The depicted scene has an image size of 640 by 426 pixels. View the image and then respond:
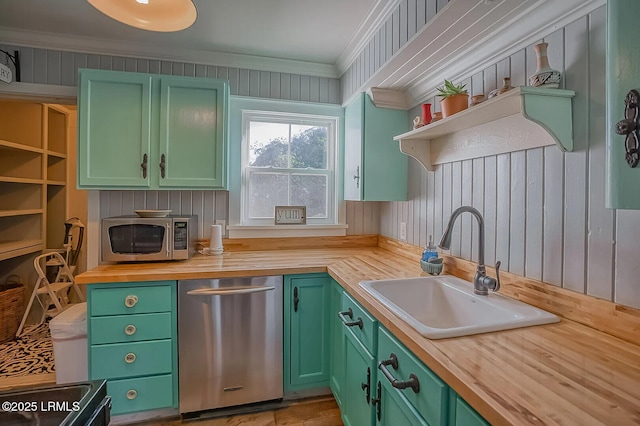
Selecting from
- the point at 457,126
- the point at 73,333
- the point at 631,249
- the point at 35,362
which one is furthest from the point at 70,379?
the point at 631,249

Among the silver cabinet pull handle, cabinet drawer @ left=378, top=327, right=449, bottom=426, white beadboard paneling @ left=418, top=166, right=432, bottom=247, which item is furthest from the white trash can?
white beadboard paneling @ left=418, top=166, right=432, bottom=247

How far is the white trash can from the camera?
1.85 metres

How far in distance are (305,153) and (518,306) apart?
1889 millimetres

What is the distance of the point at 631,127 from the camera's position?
61 centimetres

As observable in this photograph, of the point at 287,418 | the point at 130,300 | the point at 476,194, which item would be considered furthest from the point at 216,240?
the point at 476,194

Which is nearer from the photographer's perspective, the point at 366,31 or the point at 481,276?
the point at 481,276

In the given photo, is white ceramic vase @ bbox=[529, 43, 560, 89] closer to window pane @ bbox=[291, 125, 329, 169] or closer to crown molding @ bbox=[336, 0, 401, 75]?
crown molding @ bbox=[336, 0, 401, 75]

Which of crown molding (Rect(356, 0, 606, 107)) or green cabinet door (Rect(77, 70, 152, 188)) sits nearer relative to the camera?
crown molding (Rect(356, 0, 606, 107))

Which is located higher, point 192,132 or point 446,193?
point 192,132

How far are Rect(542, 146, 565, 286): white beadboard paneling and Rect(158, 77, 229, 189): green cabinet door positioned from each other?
1811mm

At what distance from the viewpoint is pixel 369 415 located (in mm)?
1291

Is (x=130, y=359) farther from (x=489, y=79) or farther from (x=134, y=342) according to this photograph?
(x=489, y=79)

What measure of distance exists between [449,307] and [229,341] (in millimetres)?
1223

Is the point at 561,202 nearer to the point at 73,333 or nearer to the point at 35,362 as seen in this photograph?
the point at 73,333
